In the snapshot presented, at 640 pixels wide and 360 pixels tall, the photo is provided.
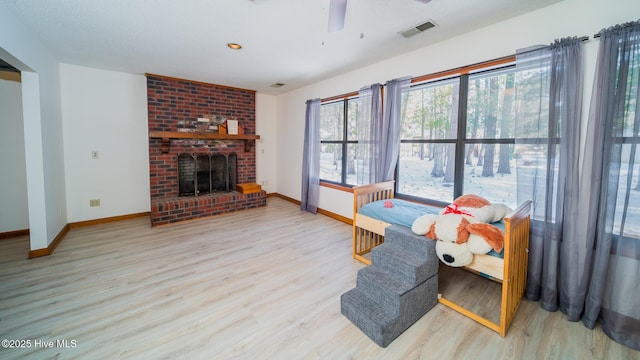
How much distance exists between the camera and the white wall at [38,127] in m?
2.42

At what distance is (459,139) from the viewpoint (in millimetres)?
2748

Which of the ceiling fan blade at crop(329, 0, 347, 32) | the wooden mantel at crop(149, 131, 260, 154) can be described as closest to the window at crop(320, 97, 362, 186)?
the wooden mantel at crop(149, 131, 260, 154)

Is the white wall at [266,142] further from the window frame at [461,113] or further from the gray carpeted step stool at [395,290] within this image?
the gray carpeted step stool at [395,290]

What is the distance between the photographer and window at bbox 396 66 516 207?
243 cm

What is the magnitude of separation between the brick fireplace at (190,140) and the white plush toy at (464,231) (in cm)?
355

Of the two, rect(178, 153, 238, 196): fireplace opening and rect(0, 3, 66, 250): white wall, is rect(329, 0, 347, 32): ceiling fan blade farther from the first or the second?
rect(178, 153, 238, 196): fireplace opening

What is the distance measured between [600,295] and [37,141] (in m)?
5.21

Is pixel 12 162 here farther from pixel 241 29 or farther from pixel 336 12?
pixel 336 12

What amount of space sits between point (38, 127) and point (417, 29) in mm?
4077

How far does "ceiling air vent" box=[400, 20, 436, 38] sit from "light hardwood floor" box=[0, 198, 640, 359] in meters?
2.43

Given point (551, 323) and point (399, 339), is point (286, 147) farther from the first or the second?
point (551, 323)

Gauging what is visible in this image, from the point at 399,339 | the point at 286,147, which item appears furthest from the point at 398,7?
the point at 286,147

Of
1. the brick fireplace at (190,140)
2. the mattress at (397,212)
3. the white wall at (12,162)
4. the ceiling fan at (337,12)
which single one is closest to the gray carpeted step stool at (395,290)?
the mattress at (397,212)

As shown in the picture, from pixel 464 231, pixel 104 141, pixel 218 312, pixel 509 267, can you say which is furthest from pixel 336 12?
pixel 104 141
